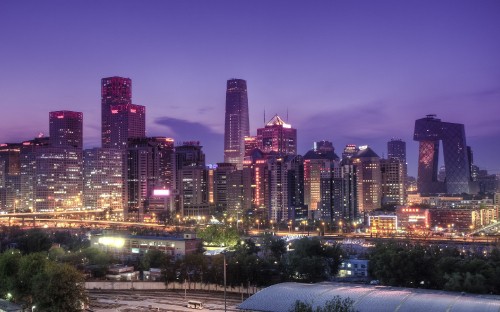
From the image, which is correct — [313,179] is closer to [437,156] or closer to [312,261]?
[437,156]

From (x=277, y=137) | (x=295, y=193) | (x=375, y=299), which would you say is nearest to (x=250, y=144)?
(x=277, y=137)

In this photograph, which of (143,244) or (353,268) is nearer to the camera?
(353,268)

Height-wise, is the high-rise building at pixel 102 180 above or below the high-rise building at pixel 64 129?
below

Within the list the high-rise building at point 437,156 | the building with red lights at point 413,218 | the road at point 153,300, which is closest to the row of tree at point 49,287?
the road at point 153,300

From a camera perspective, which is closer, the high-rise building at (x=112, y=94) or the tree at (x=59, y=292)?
the tree at (x=59, y=292)

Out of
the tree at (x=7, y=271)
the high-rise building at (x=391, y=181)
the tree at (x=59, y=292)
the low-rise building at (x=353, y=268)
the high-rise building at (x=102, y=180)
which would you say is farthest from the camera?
the high-rise building at (x=102, y=180)

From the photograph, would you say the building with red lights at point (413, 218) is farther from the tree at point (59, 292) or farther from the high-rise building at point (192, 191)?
the tree at point (59, 292)

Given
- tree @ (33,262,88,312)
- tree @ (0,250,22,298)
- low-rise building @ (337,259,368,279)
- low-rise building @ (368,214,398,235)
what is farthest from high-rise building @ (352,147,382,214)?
tree @ (33,262,88,312)
